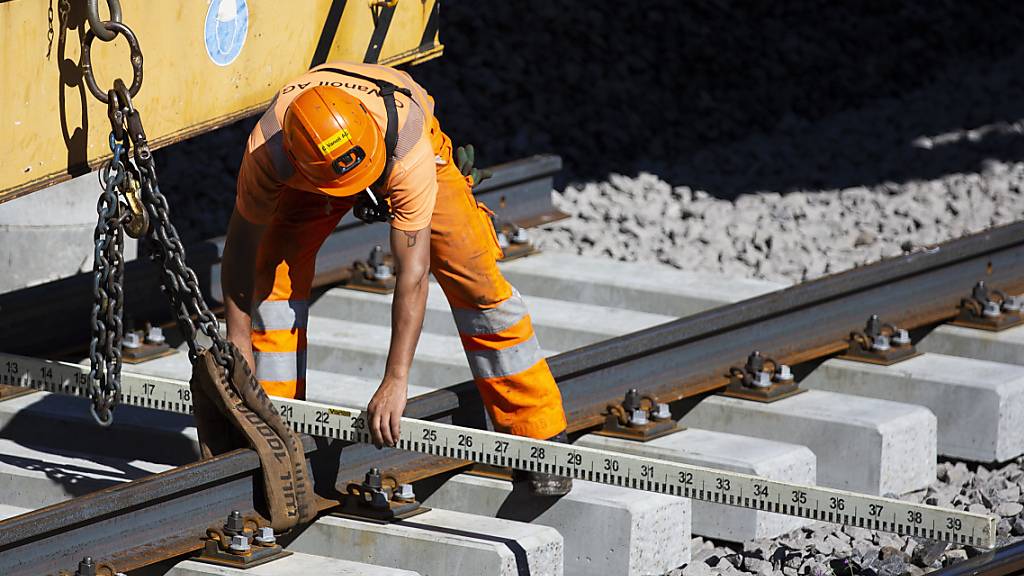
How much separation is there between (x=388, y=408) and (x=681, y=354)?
72.2 inches

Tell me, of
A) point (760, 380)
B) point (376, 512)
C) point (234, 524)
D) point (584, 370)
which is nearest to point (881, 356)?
point (760, 380)

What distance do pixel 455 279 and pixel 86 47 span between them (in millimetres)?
1394

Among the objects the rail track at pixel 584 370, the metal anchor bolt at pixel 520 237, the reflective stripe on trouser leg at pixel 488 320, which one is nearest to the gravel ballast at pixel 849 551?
the rail track at pixel 584 370

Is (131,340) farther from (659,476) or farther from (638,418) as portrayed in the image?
(659,476)

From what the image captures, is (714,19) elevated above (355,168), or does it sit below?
above

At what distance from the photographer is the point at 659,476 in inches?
239

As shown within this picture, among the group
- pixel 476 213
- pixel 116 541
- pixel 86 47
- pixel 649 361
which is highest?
pixel 86 47

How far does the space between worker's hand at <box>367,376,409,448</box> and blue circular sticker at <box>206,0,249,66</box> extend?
4.95 ft

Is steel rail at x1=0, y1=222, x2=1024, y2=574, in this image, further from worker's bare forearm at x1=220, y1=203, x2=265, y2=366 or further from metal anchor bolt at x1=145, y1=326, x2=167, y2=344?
metal anchor bolt at x1=145, y1=326, x2=167, y2=344

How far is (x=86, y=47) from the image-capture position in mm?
6090

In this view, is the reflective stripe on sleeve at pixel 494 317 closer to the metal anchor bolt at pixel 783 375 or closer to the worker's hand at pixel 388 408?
the worker's hand at pixel 388 408

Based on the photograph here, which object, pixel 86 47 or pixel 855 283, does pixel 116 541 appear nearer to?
pixel 86 47

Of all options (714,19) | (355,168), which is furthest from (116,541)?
(714,19)

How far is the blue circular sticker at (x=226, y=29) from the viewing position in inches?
268
